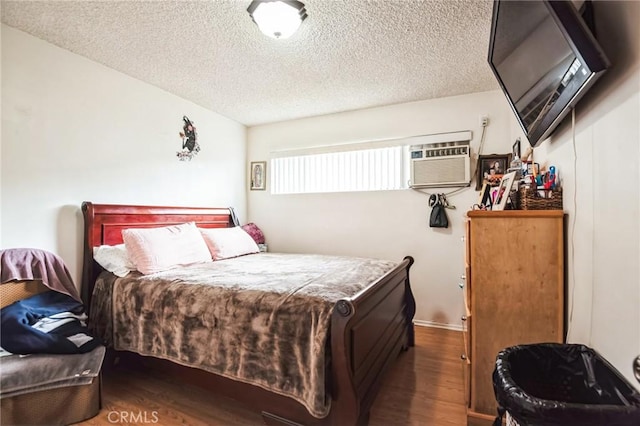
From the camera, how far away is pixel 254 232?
3.85m

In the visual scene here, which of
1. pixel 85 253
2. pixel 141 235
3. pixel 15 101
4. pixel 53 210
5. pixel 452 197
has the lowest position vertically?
pixel 85 253

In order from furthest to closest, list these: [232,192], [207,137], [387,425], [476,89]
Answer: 1. [232,192]
2. [207,137]
3. [476,89]
4. [387,425]

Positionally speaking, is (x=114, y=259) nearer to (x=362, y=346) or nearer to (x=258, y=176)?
(x=362, y=346)

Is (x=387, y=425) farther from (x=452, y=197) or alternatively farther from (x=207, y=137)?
(x=207, y=137)

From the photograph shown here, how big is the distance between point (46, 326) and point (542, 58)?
9.54 ft

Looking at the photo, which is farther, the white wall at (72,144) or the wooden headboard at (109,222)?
the wooden headboard at (109,222)

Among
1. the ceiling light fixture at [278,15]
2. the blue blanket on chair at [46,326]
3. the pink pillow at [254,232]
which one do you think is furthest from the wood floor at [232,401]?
the ceiling light fixture at [278,15]

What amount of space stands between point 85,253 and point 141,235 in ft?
1.59

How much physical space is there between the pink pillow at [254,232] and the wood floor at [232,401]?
1900 mm

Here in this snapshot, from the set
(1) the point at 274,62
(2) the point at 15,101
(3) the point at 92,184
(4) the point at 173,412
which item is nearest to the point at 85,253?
(3) the point at 92,184

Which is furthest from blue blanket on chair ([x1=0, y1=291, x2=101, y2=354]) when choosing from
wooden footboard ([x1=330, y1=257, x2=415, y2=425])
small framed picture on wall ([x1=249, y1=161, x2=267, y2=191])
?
small framed picture on wall ([x1=249, y1=161, x2=267, y2=191])

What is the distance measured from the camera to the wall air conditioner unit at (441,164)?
3.10 m

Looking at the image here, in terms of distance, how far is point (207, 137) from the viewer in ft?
11.7

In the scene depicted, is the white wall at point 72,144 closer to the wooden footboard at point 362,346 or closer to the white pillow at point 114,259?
the white pillow at point 114,259
